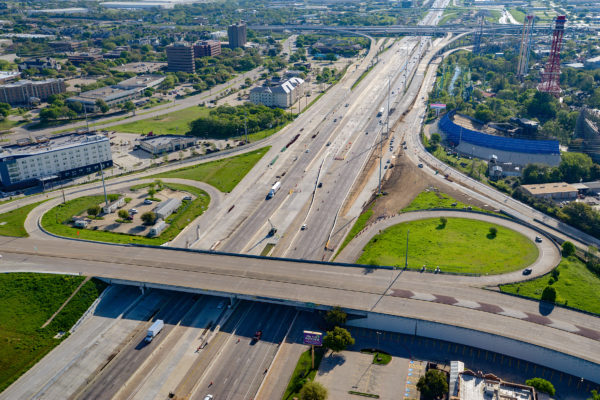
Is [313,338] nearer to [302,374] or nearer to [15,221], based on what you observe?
[302,374]

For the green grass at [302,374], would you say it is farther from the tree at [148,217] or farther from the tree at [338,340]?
the tree at [148,217]

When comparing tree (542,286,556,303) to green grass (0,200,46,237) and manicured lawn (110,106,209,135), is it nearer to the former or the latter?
green grass (0,200,46,237)

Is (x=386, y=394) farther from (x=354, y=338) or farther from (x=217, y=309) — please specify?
(x=217, y=309)

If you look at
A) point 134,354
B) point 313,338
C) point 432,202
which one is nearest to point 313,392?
point 313,338

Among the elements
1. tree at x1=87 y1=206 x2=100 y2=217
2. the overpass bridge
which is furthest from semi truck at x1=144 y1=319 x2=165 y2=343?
tree at x1=87 y1=206 x2=100 y2=217

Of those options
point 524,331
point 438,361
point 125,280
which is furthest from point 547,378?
point 125,280
